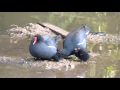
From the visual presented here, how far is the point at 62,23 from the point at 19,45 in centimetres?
368

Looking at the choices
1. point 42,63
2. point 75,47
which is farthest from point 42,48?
point 75,47

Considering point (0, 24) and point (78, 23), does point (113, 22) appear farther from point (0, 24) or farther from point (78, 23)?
point (0, 24)

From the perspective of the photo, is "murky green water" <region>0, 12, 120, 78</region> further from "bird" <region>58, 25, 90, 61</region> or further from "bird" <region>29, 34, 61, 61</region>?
"bird" <region>29, 34, 61, 61</region>

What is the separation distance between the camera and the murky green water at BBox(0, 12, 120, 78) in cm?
902

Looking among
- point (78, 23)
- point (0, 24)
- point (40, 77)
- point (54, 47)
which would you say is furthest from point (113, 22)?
point (40, 77)

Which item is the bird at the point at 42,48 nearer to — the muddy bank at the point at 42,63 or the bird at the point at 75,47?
the muddy bank at the point at 42,63

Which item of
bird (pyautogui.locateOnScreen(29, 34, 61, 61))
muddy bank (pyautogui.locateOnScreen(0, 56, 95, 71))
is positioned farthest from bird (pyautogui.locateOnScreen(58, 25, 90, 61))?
bird (pyautogui.locateOnScreen(29, 34, 61, 61))

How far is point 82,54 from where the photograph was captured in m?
9.74

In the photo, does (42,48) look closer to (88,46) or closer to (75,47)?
(75,47)

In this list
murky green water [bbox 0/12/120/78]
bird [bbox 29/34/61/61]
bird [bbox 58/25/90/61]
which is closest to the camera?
murky green water [bbox 0/12/120/78]

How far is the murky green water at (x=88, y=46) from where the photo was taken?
29.6 feet

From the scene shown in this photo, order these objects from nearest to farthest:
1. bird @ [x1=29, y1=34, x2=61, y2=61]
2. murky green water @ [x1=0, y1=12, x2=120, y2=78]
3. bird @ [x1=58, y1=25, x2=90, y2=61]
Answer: murky green water @ [x1=0, y1=12, x2=120, y2=78] < bird @ [x1=29, y1=34, x2=61, y2=61] < bird @ [x1=58, y1=25, x2=90, y2=61]

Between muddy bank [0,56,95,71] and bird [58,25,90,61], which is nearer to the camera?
muddy bank [0,56,95,71]

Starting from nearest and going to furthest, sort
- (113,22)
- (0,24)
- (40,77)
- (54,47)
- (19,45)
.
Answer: (40,77) < (54,47) < (19,45) < (0,24) < (113,22)
